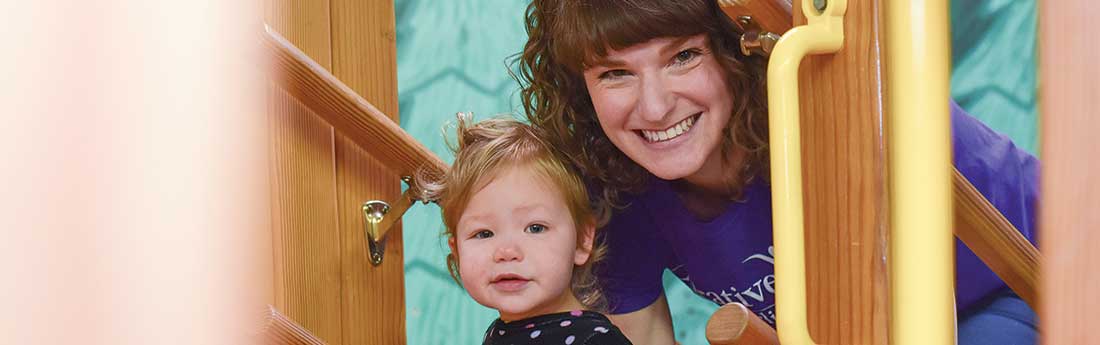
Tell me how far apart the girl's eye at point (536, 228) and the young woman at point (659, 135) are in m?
0.09

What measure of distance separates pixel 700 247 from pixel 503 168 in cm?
30

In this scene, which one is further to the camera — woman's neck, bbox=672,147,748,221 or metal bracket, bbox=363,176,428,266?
metal bracket, bbox=363,176,428,266

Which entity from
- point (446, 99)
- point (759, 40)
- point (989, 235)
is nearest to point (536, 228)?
point (446, 99)

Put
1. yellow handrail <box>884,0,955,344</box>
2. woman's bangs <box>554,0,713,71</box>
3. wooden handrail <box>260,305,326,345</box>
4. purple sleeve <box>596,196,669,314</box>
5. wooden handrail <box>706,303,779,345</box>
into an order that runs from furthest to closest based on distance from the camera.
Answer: purple sleeve <box>596,196,669,314</box> < wooden handrail <box>260,305,326,345</box> < woman's bangs <box>554,0,713,71</box> < wooden handrail <box>706,303,779,345</box> < yellow handrail <box>884,0,955,344</box>

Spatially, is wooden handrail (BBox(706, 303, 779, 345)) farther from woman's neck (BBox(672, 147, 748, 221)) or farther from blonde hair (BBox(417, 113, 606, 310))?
blonde hair (BBox(417, 113, 606, 310))

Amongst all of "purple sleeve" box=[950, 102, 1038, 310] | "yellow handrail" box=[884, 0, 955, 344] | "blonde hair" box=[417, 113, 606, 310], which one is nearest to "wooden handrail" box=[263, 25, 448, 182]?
"blonde hair" box=[417, 113, 606, 310]

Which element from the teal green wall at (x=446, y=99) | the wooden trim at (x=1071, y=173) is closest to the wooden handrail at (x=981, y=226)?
the wooden trim at (x=1071, y=173)

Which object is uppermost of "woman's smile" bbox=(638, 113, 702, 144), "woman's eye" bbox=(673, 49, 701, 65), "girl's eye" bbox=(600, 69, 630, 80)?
"woman's eye" bbox=(673, 49, 701, 65)

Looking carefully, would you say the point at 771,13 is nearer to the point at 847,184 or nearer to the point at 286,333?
the point at 847,184

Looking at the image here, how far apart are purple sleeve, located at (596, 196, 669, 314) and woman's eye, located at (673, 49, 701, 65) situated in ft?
0.87

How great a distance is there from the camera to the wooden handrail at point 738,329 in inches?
35.5

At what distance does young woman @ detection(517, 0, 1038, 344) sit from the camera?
54.1 inches

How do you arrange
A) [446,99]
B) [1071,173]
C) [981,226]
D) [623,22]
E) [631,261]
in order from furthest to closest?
1. [446,99]
2. [631,261]
3. [623,22]
4. [981,226]
5. [1071,173]

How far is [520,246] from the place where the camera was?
1512 millimetres
